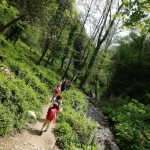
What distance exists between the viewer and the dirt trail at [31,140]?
858 cm

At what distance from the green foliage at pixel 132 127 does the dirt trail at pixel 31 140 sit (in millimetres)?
7782

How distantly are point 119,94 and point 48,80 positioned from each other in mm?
16500

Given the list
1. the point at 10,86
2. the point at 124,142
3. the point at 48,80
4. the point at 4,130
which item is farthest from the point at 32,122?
the point at 48,80

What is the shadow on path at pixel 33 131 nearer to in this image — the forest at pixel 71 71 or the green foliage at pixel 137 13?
the forest at pixel 71 71

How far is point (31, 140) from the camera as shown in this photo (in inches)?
394

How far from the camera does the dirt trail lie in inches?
338

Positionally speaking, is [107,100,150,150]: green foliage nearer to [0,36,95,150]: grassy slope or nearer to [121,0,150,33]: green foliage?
[0,36,95,150]: grassy slope

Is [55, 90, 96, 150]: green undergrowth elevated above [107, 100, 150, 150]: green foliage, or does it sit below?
below

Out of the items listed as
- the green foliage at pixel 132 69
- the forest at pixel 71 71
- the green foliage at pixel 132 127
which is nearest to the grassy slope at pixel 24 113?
the forest at pixel 71 71

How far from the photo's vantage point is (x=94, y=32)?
127ft

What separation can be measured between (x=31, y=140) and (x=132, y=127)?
41.2 feet

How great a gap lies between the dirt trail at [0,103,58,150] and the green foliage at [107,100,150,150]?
778cm

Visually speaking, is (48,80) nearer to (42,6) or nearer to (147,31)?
(42,6)

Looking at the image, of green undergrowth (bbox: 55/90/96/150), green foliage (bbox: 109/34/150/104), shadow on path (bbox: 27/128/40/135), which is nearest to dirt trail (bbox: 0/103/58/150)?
shadow on path (bbox: 27/128/40/135)
